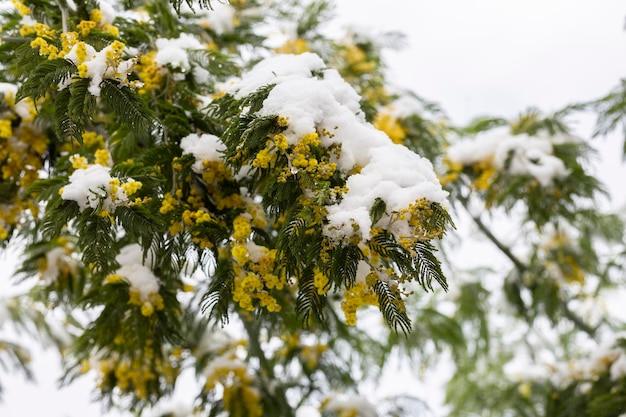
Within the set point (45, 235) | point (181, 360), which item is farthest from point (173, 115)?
point (181, 360)

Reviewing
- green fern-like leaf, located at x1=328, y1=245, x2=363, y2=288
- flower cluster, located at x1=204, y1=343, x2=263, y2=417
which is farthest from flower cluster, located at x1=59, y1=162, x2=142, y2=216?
flower cluster, located at x1=204, y1=343, x2=263, y2=417

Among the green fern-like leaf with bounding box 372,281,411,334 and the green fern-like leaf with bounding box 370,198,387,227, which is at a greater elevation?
the green fern-like leaf with bounding box 370,198,387,227

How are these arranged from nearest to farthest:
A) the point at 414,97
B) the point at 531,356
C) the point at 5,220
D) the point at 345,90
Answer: the point at 345,90 → the point at 5,220 → the point at 414,97 → the point at 531,356

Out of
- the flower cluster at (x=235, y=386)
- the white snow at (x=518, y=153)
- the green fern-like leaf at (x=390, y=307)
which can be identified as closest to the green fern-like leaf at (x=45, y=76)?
the green fern-like leaf at (x=390, y=307)

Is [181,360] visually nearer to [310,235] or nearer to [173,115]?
[173,115]

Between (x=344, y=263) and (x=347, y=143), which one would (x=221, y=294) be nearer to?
(x=344, y=263)

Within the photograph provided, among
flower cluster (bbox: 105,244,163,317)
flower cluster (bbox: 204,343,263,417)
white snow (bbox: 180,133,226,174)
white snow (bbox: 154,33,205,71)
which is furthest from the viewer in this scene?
flower cluster (bbox: 204,343,263,417)

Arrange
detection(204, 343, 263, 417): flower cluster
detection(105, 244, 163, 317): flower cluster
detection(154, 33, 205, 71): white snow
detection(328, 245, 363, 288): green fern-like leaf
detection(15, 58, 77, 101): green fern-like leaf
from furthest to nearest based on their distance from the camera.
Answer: detection(204, 343, 263, 417): flower cluster
detection(154, 33, 205, 71): white snow
detection(105, 244, 163, 317): flower cluster
detection(15, 58, 77, 101): green fern-like leaf
detection(328, 245, 363, 288): green fern-like leaf

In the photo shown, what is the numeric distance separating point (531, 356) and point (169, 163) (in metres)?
7.91

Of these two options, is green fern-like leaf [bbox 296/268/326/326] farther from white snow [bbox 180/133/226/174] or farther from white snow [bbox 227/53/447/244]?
white snow [bbox 180/133/226/174]

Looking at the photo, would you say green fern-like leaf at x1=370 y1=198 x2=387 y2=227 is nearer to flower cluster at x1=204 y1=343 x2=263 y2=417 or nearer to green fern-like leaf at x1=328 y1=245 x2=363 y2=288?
green fern-like leaf at x1=328 y1=245 x2=363 y2=288

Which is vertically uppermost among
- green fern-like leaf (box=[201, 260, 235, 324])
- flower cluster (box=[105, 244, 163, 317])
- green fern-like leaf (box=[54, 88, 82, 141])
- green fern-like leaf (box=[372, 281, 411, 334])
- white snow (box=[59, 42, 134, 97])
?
white snow (box=[59, 42, 134, 97])

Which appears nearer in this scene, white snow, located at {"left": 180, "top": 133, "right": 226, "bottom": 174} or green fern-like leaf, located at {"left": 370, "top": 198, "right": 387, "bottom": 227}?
green fern-like leaf, located at {"left": 370, "top": 198, "right": 387, "bottom": 227}

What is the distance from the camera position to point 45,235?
77.9 inches
